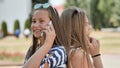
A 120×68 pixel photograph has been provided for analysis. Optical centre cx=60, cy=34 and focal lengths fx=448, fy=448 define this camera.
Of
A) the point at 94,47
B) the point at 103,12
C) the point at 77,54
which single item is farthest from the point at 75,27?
the point at 103,12

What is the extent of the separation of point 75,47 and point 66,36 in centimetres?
13

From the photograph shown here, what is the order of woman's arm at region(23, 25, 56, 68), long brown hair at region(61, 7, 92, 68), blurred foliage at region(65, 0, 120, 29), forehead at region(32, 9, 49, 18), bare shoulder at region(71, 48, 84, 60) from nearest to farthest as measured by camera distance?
woman's arm at region(23, 25, 56, 68), forehead at region(32, 9, 49, 18), bare shoulder at region(71, 48, 84, 60), long brown hair at region(61, 7, 92, 68), blurred foliage at region(65, 0, 120, 29)

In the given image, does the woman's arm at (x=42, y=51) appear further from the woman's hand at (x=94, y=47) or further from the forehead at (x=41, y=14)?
the woman's hand at (x=94, y=47)

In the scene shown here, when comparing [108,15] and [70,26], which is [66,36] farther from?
[108,15]

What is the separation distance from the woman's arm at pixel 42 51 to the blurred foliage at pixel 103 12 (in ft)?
141

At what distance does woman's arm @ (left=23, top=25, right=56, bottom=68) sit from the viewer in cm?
290

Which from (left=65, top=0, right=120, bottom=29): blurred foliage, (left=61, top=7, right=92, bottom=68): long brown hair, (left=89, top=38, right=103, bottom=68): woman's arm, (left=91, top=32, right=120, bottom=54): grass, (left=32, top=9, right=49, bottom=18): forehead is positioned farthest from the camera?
(left=65, top=0, right=120, bottom=29): blurred foliage

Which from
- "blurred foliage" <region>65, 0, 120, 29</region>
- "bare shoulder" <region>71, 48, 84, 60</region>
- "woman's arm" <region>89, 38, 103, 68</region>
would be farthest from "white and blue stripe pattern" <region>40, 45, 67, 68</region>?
"blurred foliage" <region>65, 0, 120, 29</region>

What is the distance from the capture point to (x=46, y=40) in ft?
9.70

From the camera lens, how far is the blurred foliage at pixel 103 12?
4675cm

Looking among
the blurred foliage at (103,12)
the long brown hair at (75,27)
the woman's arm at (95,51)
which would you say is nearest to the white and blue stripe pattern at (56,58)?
the long brown hair at (75,27)

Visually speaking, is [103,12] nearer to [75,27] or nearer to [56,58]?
A: [75,27]

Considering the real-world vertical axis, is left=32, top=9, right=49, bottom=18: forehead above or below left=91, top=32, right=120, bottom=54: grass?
above

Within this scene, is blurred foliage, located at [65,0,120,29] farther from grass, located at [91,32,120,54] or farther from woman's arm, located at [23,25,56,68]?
woman's arm, located at [23,25,56,68]
